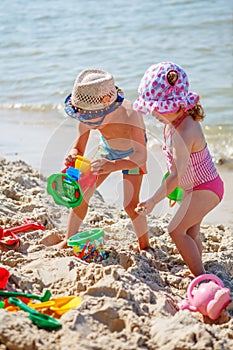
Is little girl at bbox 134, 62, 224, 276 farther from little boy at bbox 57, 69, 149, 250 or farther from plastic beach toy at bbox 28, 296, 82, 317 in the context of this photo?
plastic beach toy at bbox 28, 296, 82, 317

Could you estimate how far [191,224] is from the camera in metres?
3.17

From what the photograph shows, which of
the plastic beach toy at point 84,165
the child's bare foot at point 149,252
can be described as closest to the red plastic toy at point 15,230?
the plastic beach toy at point 84,165

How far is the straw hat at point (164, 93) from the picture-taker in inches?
119

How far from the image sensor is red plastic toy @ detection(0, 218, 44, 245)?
10.9ft

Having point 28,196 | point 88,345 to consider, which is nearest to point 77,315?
point 88,345

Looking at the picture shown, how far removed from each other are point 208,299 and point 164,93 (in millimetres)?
1052

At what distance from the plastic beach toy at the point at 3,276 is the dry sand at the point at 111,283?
37 millimetres

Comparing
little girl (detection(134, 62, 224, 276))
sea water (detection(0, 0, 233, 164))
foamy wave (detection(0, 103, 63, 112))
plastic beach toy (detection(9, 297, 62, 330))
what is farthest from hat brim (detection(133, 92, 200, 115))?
foamy wave (detection(0, 103, 63, 112))

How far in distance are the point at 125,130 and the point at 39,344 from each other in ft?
5.32

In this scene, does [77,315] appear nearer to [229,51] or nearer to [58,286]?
[58,286]

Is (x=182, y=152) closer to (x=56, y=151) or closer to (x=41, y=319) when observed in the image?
(x=41, y=319)

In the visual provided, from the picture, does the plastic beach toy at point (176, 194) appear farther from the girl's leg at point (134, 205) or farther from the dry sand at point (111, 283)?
the dry sand at point (111, 283)

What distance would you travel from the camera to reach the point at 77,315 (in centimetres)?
228

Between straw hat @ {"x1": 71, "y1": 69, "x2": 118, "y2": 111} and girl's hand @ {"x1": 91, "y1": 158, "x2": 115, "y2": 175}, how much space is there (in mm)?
295
